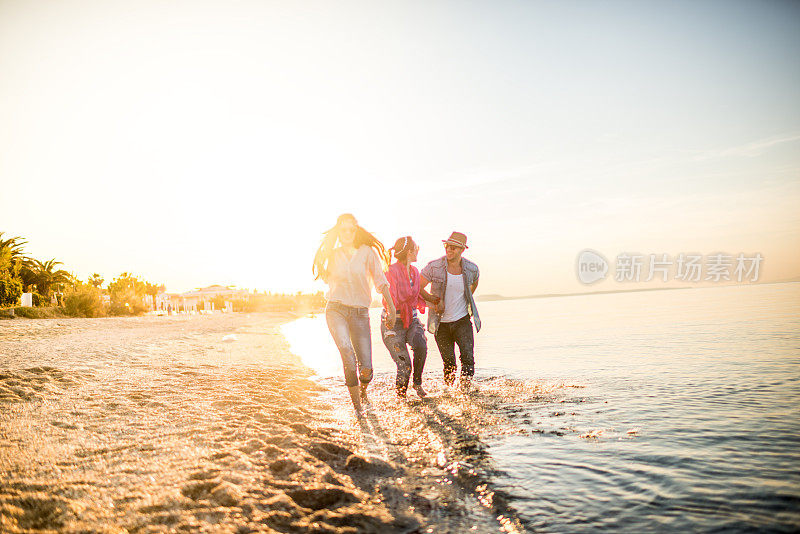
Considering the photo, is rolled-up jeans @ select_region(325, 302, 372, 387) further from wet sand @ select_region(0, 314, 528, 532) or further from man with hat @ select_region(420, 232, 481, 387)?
man with hat @ select_region(420, 232, 481, 387)

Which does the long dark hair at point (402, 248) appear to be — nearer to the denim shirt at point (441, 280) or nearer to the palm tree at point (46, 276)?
the denim shirt at point (441, 280)

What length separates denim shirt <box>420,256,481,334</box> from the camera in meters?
7.91

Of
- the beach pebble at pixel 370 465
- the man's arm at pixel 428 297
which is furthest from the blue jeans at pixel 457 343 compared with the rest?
the beach pebble at pixel 370 465

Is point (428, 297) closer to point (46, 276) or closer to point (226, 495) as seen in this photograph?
point (226, 495)

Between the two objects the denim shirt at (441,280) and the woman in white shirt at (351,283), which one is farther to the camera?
the denim shirt at (441,280)

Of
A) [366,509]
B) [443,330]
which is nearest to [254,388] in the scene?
[443,330]

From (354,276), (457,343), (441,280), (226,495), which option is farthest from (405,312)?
(226,495)

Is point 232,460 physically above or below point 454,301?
below

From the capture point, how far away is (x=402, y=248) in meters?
7.72

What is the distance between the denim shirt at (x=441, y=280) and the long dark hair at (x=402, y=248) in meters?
0.48

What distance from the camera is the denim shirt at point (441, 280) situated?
311 inches

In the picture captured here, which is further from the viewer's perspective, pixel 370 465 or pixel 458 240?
pixel 458 240

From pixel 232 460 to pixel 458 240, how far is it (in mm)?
4977

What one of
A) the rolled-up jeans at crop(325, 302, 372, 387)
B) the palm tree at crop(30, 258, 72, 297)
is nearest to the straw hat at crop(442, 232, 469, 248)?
the rolled-up jeans at crop(325, 302, 372, 387)
